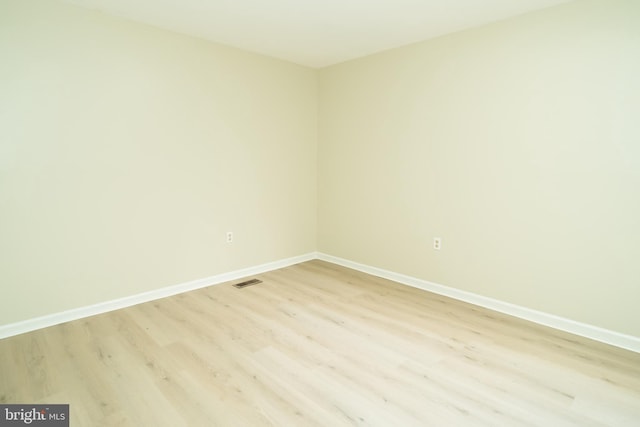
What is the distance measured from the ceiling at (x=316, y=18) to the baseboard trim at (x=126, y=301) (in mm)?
2234

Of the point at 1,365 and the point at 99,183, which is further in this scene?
the point at 99,183

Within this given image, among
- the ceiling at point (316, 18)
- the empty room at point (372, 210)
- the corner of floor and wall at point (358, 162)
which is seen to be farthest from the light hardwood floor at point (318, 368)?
the ceiling at point (316, 18)

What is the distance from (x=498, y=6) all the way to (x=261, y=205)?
269 cm

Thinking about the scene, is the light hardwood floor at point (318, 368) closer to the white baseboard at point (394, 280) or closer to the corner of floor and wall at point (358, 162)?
the white baseboard at point (394, 280)

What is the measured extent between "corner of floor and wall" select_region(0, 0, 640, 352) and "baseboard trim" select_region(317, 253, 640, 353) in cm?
1

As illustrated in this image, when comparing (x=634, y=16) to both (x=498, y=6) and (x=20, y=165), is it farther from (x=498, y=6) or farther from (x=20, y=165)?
(x=20, y=165)

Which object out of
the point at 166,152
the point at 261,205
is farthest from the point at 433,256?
the point at 166,152

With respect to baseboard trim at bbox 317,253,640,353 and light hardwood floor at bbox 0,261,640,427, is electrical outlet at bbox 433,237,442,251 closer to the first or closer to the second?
baseboard trim at bbox 317,253,640,353

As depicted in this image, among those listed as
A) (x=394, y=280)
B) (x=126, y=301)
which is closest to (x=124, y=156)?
(x=126, y=301)

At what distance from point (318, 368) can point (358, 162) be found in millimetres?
2341

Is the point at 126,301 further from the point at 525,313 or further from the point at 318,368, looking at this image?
the point at 525,313

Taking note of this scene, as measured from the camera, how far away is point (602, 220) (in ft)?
7.48

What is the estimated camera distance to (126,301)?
2.84 metres

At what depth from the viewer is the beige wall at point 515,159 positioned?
2205 mm
